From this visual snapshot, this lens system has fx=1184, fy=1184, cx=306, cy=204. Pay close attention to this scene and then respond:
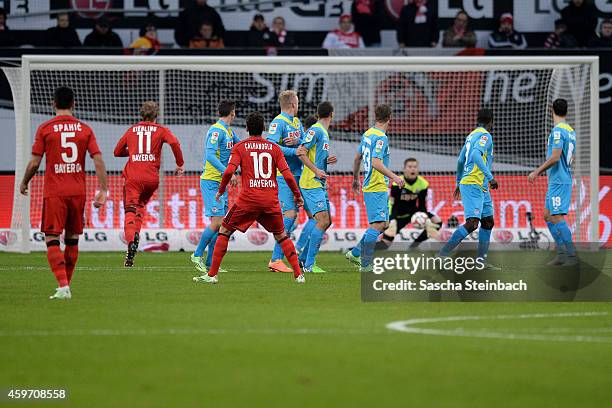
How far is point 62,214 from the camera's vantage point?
37.7 feet

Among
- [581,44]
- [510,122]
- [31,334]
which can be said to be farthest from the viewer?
[581,44]

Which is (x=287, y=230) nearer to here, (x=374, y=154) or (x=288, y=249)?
(x=374, y=154)

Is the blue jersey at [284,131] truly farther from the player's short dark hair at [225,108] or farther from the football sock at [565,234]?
the football sock at [565,234]

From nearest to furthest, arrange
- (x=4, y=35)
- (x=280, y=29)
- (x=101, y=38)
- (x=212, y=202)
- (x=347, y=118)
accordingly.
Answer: (x=212, y=202) → (x=347, y=118) → (x=101, y=38) → (x=4, y=35) → (x=280, y=29)

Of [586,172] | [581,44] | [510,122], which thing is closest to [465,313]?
[586,172]

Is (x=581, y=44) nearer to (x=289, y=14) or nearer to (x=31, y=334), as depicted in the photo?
(x=289, y=14)

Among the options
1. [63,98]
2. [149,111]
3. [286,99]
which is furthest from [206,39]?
[63,98]

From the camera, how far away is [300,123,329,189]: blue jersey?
15.4 meters

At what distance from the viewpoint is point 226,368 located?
24.3 ft

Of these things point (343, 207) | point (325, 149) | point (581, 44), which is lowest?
point (343, 207)

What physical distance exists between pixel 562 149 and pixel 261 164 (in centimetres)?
478

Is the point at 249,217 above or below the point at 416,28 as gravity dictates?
below

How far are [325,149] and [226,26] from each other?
11.3 meters

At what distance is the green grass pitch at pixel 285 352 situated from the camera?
6582 millimetres
